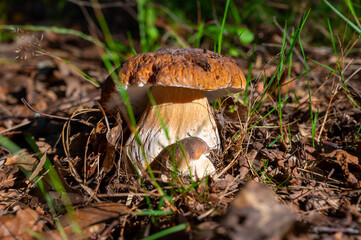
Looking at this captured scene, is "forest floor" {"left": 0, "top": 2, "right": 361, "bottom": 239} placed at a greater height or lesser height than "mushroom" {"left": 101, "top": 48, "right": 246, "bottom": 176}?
lesser

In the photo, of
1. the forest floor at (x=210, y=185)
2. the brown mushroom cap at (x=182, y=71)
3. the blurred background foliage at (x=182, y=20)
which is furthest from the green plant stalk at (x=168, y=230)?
the blurred background foliage at (x=182, y=20)

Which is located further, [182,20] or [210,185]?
[182,20]

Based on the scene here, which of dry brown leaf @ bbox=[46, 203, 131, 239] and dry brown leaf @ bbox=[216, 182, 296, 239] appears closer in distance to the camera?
dry brown leaf @ bbox=[216, 182, 296, 239]

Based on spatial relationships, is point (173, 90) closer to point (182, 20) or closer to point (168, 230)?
point (168, 230)

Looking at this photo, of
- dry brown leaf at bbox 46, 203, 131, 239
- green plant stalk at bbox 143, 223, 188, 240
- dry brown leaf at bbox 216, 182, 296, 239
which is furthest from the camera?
dry brown leaf at bbox 46, 203, 131, 239

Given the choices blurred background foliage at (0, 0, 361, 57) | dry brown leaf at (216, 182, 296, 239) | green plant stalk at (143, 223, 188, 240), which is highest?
blurred background foliage at (0, 0, 361, 57)

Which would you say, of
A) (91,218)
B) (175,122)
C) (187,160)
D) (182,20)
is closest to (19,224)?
(91,218)

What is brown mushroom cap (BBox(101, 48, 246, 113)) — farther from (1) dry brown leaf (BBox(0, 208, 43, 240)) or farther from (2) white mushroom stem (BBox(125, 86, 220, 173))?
(1) dry brown leaf (BBox(0, 208, 43, 240))

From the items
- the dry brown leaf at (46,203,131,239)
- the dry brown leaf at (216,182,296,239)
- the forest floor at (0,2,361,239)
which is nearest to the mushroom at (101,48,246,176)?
the forest floor at (0,2,361,239)
